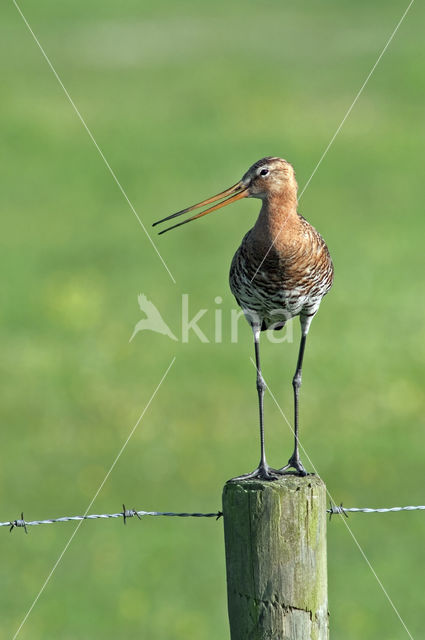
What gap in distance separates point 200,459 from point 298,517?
10.3 metres

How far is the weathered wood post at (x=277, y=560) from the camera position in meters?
4.46

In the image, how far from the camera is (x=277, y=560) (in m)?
4.45

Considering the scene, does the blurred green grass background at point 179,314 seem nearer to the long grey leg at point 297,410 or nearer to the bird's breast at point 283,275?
the long grey leg at point 297,410

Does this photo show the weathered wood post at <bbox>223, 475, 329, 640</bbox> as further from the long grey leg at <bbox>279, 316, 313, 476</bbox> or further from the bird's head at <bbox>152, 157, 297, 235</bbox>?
the bird's head at <bbox>152, 157, 297, 235</bbox>

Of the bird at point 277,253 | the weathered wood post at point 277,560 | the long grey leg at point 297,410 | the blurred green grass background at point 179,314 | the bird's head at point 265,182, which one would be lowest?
the weathered wood post at point 277,560

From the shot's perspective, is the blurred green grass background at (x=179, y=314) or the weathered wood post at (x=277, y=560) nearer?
the weathered wood post at (x=277, y=560)

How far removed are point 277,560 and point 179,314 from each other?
53.1 ft

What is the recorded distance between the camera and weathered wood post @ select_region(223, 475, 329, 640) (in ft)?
14.6

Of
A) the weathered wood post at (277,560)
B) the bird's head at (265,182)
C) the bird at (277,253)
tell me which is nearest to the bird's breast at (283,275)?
the bird at (277,253)

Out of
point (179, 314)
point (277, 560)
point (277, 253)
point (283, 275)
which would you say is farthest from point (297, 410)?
point (179, 314)

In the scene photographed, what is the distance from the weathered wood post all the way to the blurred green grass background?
5.24 metres

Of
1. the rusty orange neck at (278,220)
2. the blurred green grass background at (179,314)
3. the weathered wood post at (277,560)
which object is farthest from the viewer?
the blurred green grass background at (179,314)

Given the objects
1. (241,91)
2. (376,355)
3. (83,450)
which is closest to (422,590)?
(83,450)

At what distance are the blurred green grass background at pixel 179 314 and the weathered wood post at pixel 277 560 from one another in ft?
17.2
